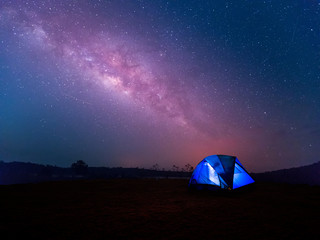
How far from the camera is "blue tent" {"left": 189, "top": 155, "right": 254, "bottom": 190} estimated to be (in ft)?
31.2

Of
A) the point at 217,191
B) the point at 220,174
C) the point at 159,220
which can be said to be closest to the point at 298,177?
the point at 220,174

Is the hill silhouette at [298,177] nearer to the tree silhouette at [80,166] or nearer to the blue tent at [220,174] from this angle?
the blue tent at [220,174]

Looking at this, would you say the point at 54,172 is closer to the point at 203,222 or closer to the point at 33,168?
the point at 33,168

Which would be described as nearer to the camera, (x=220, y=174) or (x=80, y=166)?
(x=220, y=174)

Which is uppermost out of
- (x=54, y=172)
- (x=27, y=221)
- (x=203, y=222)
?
(x=203, y=222)

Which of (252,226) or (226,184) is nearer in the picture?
(252,226)

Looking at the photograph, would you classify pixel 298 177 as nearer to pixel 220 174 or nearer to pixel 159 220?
pixel 220 174

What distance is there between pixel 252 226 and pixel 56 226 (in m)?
4.94

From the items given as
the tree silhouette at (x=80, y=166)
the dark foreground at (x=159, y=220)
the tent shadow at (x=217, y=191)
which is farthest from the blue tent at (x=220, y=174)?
the tree silhouette at (x=80, y=166)

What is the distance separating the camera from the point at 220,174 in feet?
31.9

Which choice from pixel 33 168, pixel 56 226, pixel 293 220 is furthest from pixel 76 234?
pixel 33 168

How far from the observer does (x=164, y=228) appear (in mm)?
4488

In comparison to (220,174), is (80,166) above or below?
below

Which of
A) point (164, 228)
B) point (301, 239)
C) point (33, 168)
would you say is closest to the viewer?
point (301, 239)
